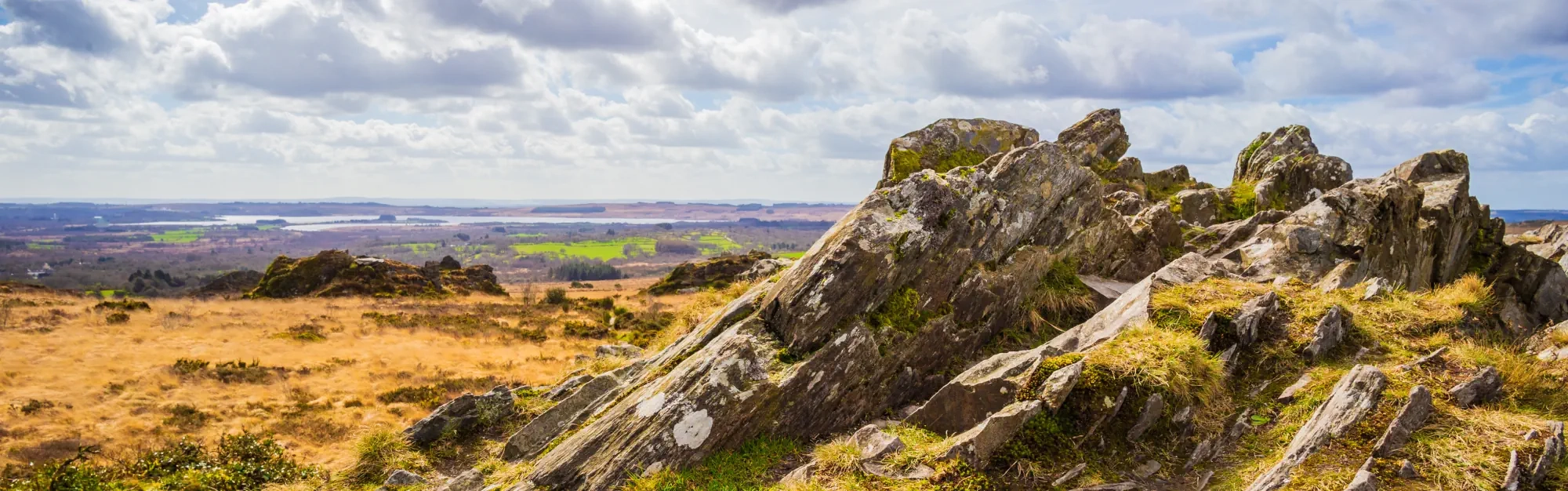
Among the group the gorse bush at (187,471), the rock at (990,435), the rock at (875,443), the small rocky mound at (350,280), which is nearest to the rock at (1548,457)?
the rock at (990,435)

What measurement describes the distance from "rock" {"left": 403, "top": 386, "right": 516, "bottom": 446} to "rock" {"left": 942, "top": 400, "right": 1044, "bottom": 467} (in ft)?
33.2

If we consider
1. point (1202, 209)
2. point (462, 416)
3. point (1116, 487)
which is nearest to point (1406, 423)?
point (1116, 487)

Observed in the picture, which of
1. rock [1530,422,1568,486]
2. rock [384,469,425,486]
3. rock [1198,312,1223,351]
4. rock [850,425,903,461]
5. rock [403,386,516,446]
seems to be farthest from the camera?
rock [403,386,516,446]

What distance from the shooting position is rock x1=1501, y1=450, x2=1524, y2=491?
25.8 feet

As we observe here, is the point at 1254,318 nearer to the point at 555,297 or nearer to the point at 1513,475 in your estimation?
the point at 1513,475

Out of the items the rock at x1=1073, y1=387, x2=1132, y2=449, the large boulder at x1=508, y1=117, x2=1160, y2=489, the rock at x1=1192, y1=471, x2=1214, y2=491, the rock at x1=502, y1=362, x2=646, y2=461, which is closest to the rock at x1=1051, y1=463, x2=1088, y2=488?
the rock at x1=1073, y1=387, x2=1132, y2=449

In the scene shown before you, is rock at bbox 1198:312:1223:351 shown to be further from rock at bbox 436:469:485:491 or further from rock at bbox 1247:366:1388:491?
rock at bbox 436:469:485:491

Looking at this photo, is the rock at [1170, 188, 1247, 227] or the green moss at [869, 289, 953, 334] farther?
the rock at [1170, 188, 1247, 227]

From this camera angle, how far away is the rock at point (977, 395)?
1039 centimetres

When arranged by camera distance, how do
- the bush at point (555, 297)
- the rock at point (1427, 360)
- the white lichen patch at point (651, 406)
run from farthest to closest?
the bush at point (555, 297)
the white lichen patch at point (651, 406)
the rock at point (1427, 360)

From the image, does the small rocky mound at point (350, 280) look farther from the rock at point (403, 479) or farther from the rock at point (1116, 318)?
the rock at point (1116, 318)

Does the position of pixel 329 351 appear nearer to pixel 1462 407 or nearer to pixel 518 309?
pixel 518 309

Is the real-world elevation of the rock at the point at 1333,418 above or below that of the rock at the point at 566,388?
above

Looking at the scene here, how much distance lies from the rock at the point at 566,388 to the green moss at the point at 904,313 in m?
6.73
